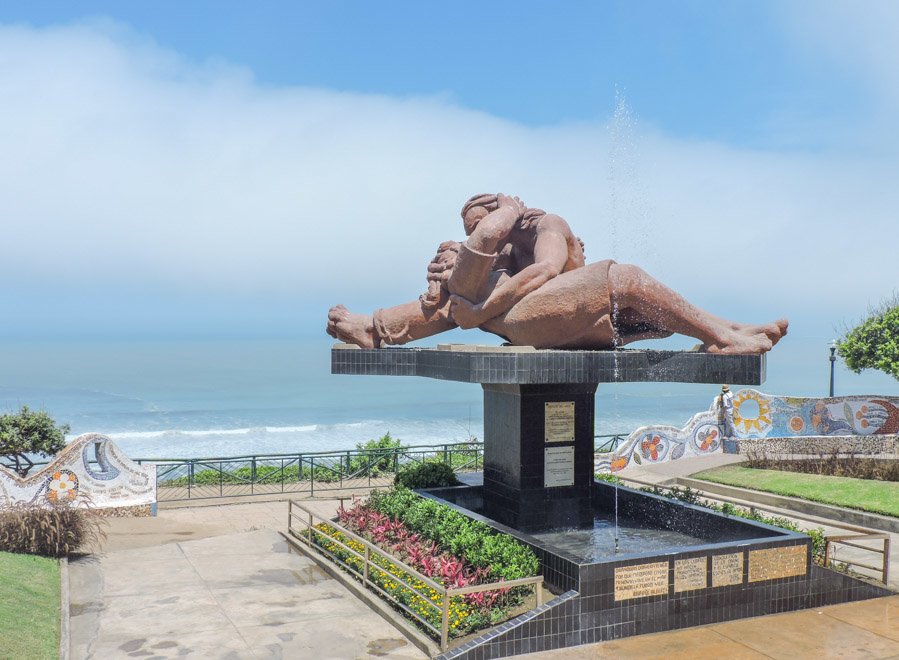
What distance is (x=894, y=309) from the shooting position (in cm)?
2678

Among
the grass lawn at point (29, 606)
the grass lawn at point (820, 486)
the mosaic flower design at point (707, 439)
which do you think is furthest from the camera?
the mosaic flower design at point (707, 439)

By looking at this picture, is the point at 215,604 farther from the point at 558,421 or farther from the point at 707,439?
the point at 707,439

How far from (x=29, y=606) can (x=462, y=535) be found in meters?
5.43

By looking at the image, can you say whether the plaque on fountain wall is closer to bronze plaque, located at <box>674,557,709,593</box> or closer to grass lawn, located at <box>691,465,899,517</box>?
bronze plaque, located at <box>674,557,709,593</box>

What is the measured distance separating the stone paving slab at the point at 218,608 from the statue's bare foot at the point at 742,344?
5842 millimetres

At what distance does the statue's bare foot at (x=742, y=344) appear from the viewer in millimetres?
11047

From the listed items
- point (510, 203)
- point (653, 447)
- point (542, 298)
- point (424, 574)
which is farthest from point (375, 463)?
point (542, 298)

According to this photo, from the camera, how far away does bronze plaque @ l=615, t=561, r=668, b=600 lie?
31.0ft

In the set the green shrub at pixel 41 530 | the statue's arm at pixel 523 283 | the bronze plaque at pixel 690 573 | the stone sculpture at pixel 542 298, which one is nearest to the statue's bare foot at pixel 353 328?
the stone sculpture at pixel 542 298

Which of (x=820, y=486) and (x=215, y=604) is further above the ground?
(x=820, y=486)

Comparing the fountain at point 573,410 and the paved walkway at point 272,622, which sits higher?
the fountain at point 573,410

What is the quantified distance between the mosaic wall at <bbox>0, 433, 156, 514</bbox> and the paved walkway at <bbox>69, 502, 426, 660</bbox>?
4.43ft

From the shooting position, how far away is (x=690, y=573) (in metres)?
9.79

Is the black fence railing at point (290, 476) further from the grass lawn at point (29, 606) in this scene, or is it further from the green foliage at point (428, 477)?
the grass lawn at point (29, 606)
